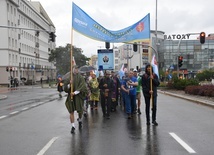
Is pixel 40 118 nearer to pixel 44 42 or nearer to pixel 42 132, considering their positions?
pixel 42 132

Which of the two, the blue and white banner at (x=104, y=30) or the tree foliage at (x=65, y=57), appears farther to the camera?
the tree foliage at (x=65, y=57)

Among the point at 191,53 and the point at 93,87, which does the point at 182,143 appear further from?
the point at 191,53

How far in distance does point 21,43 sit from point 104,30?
223ft

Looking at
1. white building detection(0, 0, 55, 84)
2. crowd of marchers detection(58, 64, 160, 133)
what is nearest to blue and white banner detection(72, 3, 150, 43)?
crowd of marchers detection(58, 64, 160, 133)

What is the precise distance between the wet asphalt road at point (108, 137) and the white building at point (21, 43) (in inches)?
1434

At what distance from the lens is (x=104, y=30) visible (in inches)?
635

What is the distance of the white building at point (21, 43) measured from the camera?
6688 cm

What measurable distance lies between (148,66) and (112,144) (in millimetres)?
3875

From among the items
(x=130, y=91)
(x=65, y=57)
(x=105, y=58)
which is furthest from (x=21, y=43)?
(x=130, y=91)

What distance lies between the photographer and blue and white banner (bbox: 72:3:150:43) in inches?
456

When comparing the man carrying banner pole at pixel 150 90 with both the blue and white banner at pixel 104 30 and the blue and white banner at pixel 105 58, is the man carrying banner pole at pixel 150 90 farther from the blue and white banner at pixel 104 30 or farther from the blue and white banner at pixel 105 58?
the blue and white banner at pixel 105 58

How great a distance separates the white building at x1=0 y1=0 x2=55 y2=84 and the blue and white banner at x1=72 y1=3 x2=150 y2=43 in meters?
29.5

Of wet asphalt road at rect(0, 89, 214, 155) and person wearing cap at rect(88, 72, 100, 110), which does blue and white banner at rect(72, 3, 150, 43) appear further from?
wet asphalt road at rect(0, 89, 214, 155)

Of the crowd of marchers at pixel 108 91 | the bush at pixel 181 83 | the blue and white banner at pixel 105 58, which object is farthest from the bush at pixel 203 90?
the crowd of marchers at pixel 108 91
